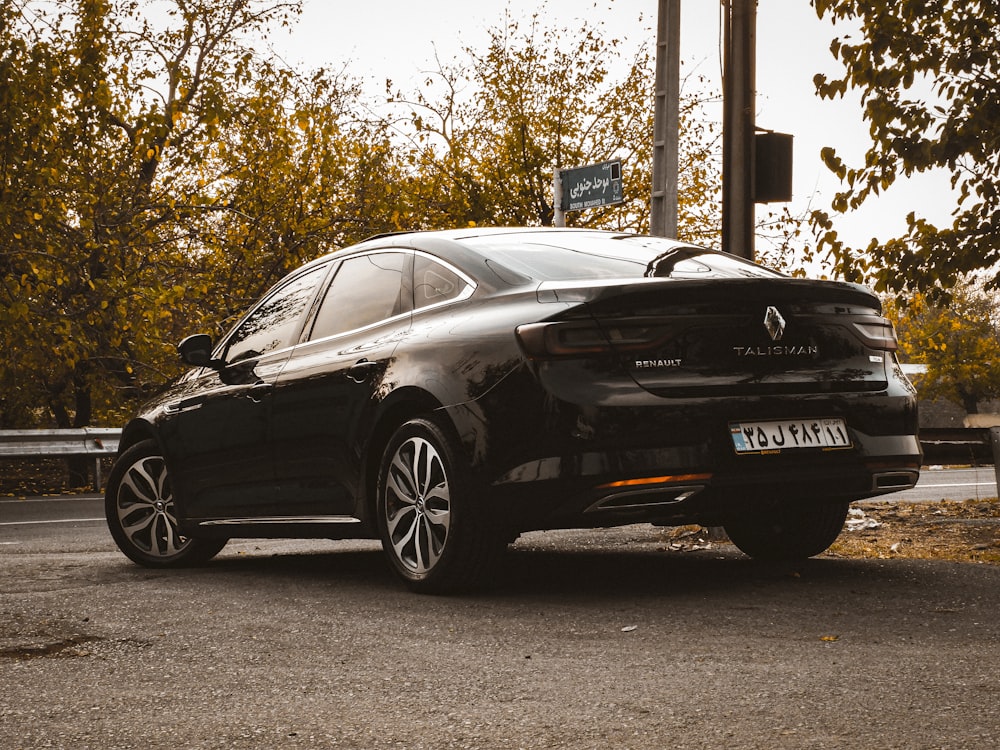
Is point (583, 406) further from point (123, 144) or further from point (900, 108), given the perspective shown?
point (123, 144)

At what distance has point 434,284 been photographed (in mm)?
→ 5922

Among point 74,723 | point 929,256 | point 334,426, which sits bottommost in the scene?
point 74,723

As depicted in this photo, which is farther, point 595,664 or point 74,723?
point 595,664

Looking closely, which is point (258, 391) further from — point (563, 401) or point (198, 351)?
point (563, 401)

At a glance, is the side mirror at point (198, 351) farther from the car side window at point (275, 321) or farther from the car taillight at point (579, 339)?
the car taillight at point (579, 339)

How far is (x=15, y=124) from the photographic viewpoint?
640 inches

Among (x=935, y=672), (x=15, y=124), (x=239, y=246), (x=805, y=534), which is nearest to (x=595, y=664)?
(x=935, y=672)

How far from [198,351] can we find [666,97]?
12.3ft

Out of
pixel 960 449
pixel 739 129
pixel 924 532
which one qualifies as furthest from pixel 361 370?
pixel 960 449

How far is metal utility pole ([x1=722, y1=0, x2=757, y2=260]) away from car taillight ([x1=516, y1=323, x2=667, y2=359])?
3383 mm

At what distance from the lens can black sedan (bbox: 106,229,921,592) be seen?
509 centimetres

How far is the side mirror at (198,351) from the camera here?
7.20 metres

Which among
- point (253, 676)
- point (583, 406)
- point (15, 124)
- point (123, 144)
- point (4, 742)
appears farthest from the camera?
point (123, 144)

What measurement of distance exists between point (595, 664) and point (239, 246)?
17.4m
